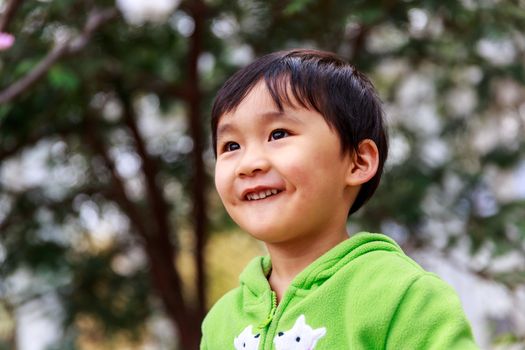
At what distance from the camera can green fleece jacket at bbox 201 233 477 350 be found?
1.59 meters

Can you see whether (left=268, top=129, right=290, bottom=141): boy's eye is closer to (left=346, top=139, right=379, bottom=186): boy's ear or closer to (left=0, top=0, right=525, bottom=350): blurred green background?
(left=346, top=139, right=379, bottom=186): boy's ear

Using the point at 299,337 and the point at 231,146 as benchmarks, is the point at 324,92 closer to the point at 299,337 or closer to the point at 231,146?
the point at 231,146

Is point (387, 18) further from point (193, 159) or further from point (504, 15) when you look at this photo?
point (193, 159)

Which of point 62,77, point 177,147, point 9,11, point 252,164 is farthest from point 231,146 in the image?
point 177,147

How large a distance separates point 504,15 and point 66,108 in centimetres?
222

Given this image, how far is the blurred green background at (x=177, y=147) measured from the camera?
14.3ft

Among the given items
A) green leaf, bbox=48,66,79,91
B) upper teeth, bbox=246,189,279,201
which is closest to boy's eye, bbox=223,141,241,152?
upper teeth, bbox=246,189,279,201

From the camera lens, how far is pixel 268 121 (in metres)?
1.75

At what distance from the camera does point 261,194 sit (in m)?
1.76

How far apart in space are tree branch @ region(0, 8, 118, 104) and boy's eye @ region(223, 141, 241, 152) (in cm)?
184

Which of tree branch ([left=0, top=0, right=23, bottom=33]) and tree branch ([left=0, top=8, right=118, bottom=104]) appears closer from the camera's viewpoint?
tree branch ([left=0, top=0, right=23, bottom=33])

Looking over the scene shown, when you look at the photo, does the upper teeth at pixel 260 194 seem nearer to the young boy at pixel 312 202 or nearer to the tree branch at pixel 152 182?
the young boy at pixel 312 202

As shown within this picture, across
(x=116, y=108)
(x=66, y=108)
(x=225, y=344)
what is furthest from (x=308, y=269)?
(x=116, y=108)

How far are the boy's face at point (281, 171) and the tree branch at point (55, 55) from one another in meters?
1.92
